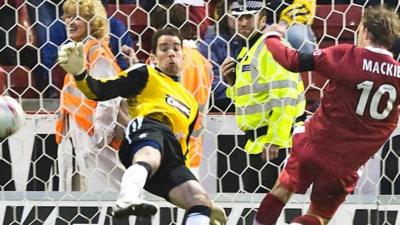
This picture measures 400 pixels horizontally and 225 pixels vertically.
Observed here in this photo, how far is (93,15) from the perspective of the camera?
200 inches

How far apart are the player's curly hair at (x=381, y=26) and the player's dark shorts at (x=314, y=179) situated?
1.47ft

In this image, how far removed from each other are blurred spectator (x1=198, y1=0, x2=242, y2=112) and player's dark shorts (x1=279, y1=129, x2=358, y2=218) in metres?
0.68

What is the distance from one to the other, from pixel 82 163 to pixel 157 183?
75 cm

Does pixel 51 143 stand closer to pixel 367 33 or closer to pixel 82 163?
pixel 82 163

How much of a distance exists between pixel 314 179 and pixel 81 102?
44.7 inches

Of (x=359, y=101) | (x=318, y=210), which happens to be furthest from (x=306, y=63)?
(x=318, y=210)

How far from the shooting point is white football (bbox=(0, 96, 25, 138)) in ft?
14.1

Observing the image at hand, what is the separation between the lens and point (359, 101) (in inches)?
172

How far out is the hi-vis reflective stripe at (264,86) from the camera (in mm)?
4953

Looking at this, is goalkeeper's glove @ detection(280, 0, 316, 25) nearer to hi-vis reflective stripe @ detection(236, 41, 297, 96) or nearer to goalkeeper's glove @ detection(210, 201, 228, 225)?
hi-vis reflective stripe @ detection(236, 41, 297, 96)

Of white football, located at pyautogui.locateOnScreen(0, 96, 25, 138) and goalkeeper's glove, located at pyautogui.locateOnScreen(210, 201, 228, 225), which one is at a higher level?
white football, located at pyautogui.locateOnScreen(0, 96, 25, 138)

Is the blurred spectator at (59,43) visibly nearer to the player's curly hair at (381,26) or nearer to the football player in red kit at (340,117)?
the football player in red kit at (340,117)

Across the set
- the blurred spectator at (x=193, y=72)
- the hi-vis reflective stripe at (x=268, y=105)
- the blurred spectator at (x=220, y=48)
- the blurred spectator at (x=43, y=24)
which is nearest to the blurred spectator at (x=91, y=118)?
the blurred spectator at (x=43, y=24)

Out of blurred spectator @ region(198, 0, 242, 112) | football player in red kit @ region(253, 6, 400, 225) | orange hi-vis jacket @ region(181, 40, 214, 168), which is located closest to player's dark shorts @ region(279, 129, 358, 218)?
football player in red kit @ region(253, 6, 400, 225)
